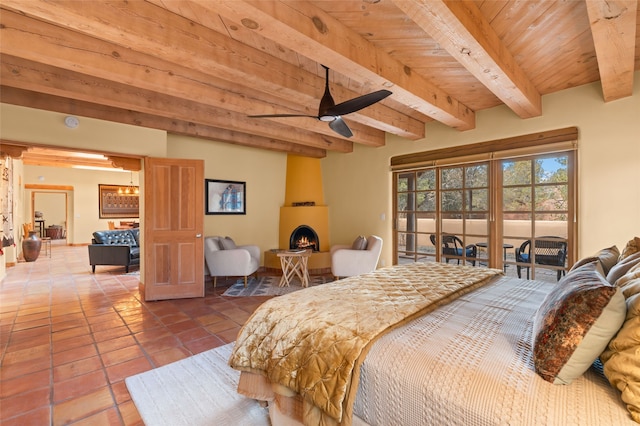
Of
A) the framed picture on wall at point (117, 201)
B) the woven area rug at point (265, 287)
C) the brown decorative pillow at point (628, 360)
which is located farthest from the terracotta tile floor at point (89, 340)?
the framed picture on wall at point (117, 201)

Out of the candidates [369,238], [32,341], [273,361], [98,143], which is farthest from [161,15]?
[369,238]

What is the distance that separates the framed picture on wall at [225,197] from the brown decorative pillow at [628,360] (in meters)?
5.27

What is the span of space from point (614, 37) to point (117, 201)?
42.0ft

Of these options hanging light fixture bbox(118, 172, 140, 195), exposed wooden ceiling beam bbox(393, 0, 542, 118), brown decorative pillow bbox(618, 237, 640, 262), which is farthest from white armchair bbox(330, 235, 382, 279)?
hanging light fixture bbox(118, 172, 140, 195)

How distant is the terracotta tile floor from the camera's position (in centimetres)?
186

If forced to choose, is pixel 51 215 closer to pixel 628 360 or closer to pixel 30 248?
pixel 30 248

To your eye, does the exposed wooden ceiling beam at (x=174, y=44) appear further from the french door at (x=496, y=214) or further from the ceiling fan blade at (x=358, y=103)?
the french door at (x=496, y=214)

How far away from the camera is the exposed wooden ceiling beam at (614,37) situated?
1.63m

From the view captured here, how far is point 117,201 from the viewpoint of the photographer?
1060 cm

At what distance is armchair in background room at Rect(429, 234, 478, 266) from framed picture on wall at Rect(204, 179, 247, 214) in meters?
3.57

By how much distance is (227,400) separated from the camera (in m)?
1.90

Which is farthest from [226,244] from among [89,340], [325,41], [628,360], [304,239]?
[628,360]

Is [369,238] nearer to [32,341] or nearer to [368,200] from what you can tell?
[368,200]

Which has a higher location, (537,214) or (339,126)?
(339,126)
